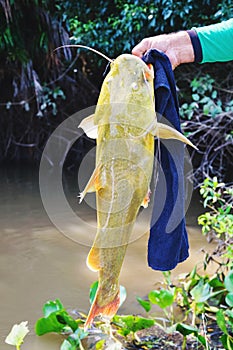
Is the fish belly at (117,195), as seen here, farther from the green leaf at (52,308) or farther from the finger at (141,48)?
the green leaf at (52,308)

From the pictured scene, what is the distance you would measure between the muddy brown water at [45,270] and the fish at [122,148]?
160cm

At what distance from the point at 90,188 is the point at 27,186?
4784 mm

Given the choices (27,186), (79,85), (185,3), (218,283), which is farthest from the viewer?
(79,85)

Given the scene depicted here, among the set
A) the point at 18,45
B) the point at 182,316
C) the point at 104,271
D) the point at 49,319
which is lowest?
the point at 182,316

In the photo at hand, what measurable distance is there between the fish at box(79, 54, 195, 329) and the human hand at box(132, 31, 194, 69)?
0.25 m

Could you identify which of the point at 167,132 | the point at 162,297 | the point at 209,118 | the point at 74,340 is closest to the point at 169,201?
the point at 167,132

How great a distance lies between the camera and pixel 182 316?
296 centimetres

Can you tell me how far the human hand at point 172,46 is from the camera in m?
1.54

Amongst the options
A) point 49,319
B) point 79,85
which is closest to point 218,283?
point 49,319

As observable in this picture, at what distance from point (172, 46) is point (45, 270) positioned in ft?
7.58

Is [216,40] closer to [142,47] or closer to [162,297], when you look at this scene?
[142,47]

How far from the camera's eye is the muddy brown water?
9.91ft

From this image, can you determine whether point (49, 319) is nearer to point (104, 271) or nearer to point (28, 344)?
point (28, 344)

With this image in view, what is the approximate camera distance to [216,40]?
1.59m
